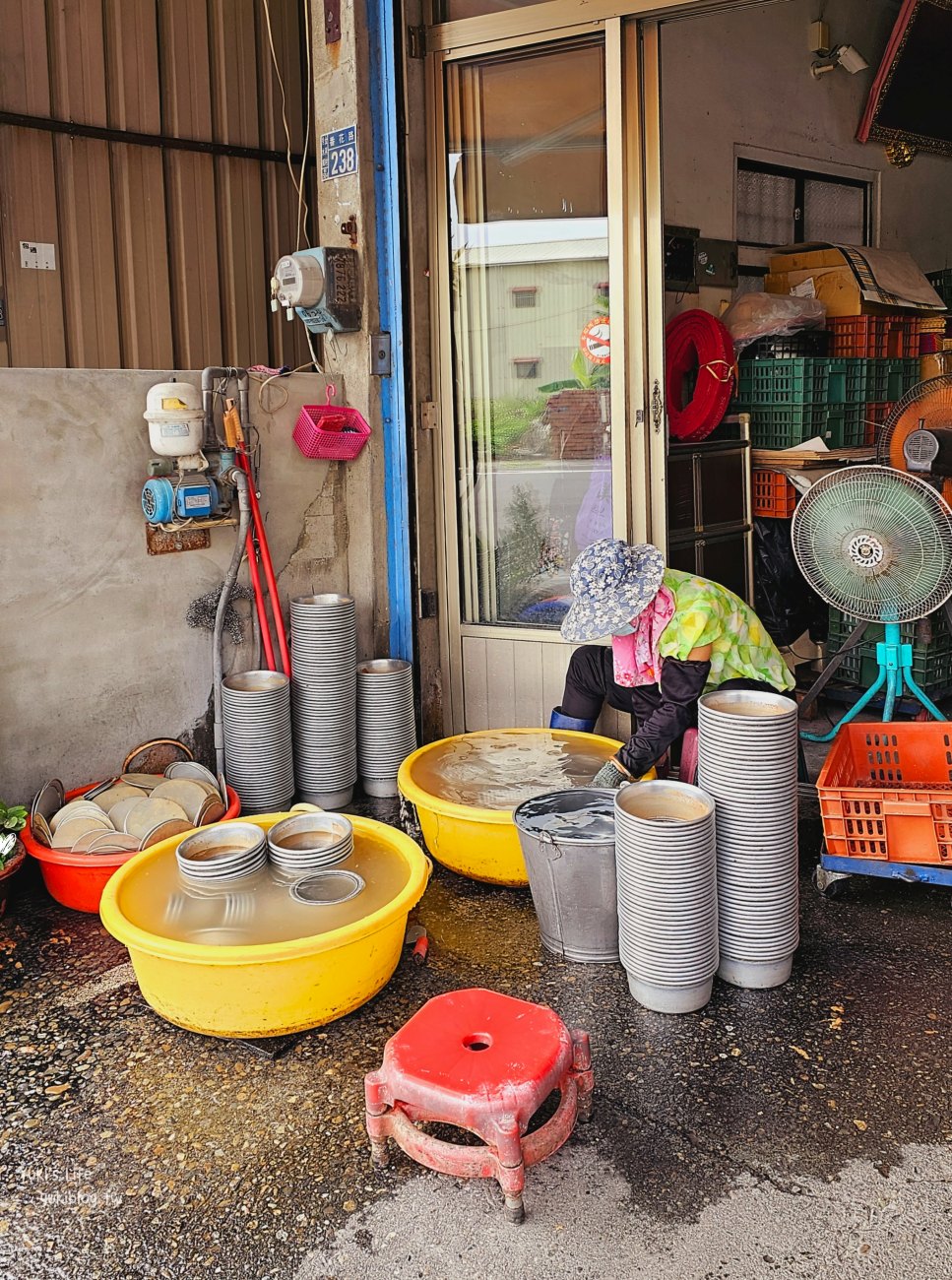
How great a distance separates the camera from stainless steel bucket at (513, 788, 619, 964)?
324 centimetres

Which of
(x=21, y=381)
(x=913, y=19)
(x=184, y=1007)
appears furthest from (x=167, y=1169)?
(x=913, y=19)

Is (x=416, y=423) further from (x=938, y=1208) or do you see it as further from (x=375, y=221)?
(x=938, y=1208)

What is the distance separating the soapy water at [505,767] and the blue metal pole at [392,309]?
948 millimetres

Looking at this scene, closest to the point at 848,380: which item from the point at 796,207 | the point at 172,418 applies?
the point at 796,207

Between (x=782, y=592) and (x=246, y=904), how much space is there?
4.27 meters

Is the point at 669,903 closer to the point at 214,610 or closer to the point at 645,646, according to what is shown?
the point at 645,646

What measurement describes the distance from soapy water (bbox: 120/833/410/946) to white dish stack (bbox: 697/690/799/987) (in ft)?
3.04

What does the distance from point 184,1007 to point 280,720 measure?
67.7 inches

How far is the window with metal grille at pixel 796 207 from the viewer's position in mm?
7387

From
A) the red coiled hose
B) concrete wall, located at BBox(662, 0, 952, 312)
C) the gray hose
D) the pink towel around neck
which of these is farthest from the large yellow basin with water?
concrete wall, located at BBox(662, 0, 952, 312)

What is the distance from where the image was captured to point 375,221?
16.5 ft

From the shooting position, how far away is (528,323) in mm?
4934

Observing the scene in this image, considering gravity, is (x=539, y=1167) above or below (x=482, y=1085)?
below

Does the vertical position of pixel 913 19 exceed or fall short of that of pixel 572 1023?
it exceeds it
